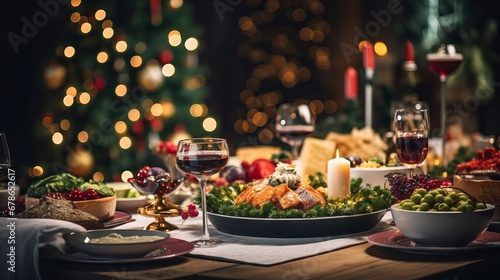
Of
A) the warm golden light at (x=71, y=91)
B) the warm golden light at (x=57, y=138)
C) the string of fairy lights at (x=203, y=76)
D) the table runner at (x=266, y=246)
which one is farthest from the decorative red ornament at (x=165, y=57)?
the table runner at (x=266, y=246)

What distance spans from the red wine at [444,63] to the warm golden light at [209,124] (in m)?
2.98

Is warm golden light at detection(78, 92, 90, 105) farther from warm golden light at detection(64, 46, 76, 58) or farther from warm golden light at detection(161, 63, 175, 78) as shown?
warm golden light at detection(161, 63, 175, 78)

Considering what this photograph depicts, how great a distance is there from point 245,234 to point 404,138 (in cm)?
55

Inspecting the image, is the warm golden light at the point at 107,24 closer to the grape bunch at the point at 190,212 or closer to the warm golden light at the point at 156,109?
the warm golden light at the point at 156,109

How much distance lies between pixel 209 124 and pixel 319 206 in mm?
4062

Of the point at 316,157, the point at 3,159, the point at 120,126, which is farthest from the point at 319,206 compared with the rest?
the point at 120,126

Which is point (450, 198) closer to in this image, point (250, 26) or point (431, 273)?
point (431, 273)

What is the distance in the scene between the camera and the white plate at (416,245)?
193 centimetres

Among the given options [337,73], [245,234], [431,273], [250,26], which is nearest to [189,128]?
[250,26]

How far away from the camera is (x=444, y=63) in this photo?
10.9ft

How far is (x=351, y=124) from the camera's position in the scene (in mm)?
4117

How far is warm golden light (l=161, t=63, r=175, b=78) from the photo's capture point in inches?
234

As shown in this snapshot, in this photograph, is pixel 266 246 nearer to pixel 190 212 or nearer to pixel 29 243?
pixel 190 212

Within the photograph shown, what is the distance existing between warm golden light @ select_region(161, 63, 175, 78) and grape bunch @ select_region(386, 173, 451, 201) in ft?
12.1
